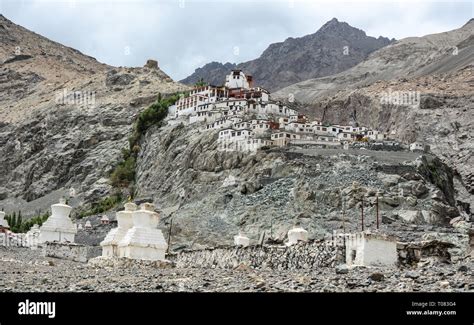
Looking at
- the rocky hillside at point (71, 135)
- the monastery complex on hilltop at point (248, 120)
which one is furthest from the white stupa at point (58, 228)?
the rocky hillside at point (71, 135)

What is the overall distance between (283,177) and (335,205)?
7921 millimetres

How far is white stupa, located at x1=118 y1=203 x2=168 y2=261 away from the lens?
3794cm

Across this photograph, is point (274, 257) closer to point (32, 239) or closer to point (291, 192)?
point (32, 239)

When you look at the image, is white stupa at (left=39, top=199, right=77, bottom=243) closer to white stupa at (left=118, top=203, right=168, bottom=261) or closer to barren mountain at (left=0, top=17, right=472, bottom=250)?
barren mountain at (left=0, top=17, right=472, bottom=250)

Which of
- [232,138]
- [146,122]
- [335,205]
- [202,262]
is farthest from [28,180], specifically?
[202,262]

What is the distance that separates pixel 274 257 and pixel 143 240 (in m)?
6.92

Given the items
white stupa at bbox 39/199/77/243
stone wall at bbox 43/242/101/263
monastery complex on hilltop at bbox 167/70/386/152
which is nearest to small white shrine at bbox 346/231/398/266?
stone wall at bbox 43/242/101/263

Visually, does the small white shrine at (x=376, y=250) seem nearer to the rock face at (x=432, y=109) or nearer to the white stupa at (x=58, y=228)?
the white stupa at (x=58, y=228)

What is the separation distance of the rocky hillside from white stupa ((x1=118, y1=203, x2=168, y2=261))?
59.3 meters

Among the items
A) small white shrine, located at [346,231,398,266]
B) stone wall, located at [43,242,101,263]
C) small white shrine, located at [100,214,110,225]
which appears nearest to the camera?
small white shrine, located at [346,231,398,266]

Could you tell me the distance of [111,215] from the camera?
80000mm

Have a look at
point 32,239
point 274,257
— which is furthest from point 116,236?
point 32,239

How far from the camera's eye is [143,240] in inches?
Answer: 1502
